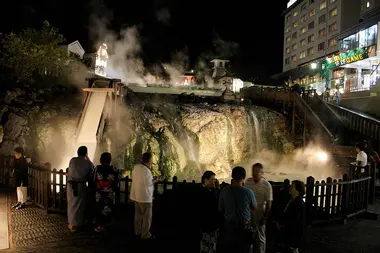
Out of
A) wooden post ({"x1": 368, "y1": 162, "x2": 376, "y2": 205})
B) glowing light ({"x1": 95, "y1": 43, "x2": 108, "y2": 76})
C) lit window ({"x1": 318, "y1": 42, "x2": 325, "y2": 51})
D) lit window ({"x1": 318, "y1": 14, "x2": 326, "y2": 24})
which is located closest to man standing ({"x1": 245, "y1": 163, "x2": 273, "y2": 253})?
A: wooden post ({"x1": 368, "y1": 162, "x2": 376, "y2": 205})

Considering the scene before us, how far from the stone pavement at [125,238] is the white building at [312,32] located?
4323 centimetres

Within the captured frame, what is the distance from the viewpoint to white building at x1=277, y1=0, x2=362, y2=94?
163 feet

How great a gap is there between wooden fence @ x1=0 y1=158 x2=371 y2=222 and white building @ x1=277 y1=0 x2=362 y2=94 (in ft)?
136

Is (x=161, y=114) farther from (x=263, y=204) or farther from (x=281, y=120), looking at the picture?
(x=263, y=204)

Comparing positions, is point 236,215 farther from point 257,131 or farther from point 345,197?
point 257,131

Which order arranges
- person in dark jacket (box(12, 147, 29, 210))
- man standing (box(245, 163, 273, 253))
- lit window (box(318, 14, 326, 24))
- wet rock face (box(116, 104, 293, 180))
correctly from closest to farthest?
man standing (box(245, 163, 273, 253)) < person in dark jacket (box(12, 147, 29, 210)) < wet rock face (box(116, 104, 293, 180)) < lit window (box(318, 14, 326, 24))

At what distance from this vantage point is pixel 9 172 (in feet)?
38.5

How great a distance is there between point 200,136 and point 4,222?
48.2ft

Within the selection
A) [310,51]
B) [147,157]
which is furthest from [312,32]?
[147,157]

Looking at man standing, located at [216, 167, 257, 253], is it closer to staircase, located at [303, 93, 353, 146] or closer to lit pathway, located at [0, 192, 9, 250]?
lit pathway, located at [0, 192, 9, 250]

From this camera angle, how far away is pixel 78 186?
7141mm

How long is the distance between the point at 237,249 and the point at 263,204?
1.13 m

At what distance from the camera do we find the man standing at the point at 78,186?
705 centimetres

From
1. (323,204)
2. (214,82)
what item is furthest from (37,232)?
(214,82)
